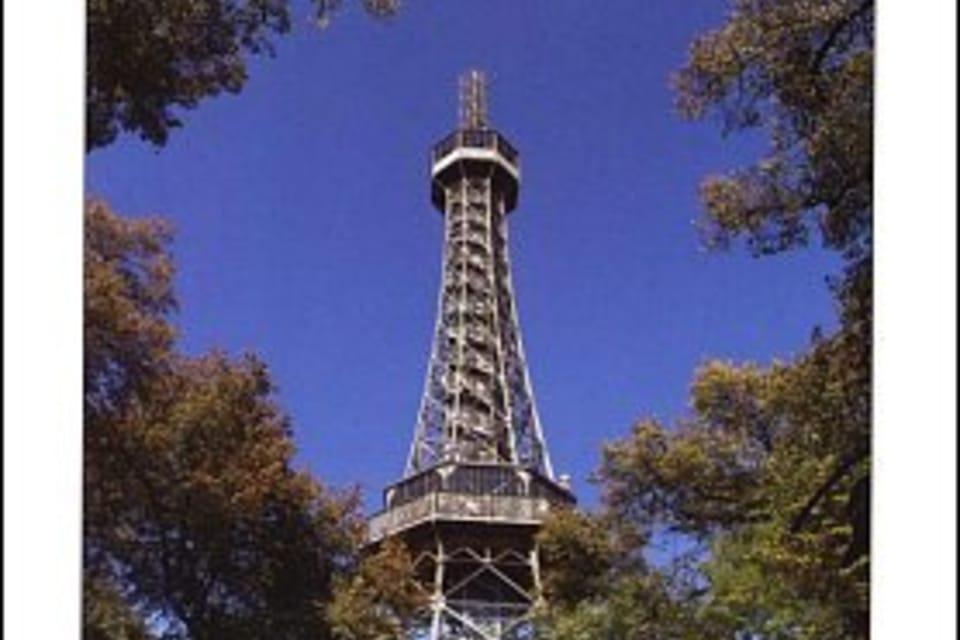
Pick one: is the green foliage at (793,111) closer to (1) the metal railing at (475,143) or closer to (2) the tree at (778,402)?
(2) the tree at (778,402)

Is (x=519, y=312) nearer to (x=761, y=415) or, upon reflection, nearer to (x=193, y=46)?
(x=761, y=415)

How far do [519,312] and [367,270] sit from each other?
0.18 metres

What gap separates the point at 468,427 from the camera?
Answer: 1.68 metres

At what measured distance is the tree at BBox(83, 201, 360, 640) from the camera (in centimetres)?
144

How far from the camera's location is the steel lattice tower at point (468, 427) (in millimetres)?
Result: 1544

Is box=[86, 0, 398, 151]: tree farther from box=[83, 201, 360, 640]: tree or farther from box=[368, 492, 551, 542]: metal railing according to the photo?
box=[368, 492, 551, 542]: metal railing

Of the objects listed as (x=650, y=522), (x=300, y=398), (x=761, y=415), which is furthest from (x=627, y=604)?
(x=300, y=398)

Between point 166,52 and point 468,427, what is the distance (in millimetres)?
543

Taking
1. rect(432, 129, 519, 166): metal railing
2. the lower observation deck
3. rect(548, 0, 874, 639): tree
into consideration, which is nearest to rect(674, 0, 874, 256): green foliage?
rect(548, 0, 874, 639): tree

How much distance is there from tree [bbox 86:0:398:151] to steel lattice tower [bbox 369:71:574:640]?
0.21 metres

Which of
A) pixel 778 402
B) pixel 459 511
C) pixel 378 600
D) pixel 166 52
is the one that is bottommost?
pixel 378 600

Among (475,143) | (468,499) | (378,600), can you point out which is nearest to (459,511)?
(468,499)

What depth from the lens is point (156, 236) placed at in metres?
1.46

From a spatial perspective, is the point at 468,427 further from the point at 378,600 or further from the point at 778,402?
the point at 778,402
